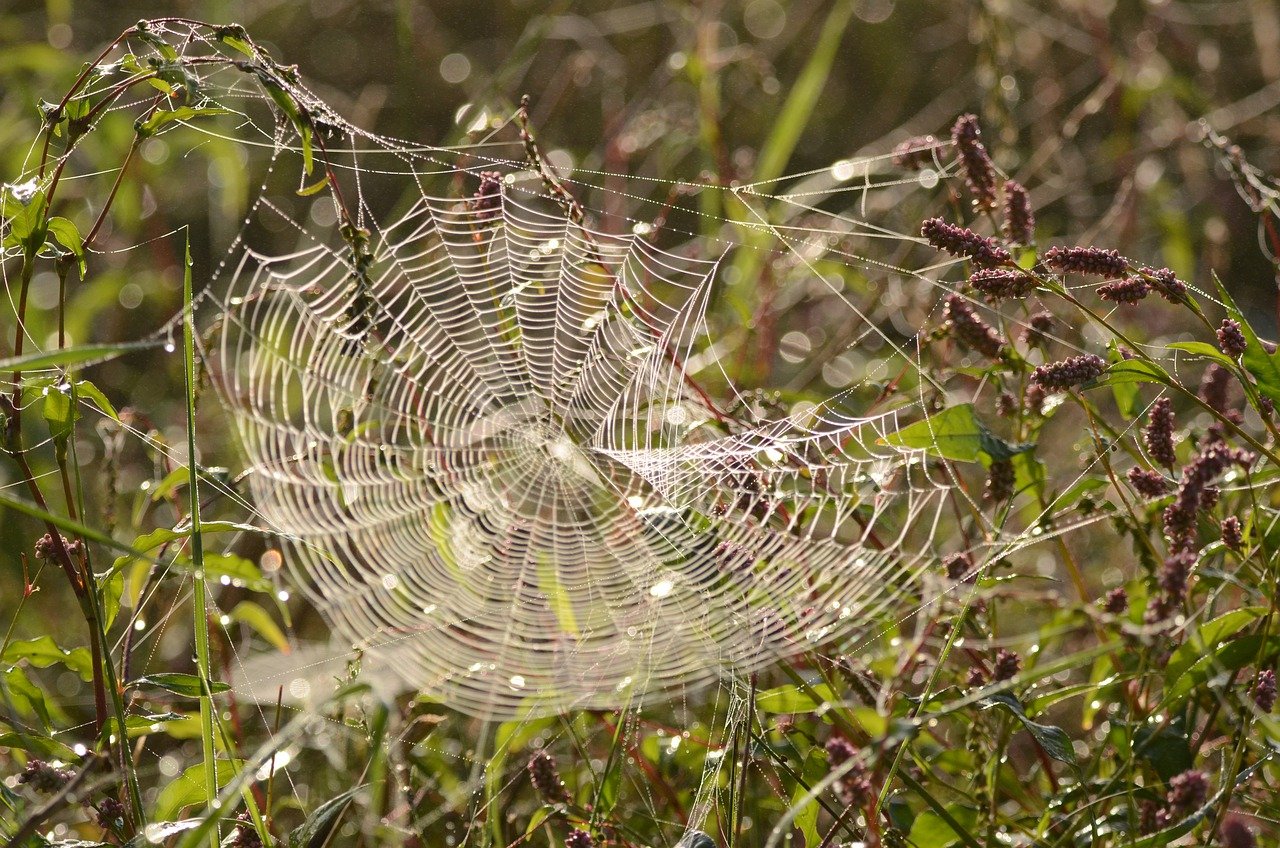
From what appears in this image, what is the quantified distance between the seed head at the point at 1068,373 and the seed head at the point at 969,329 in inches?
9.8

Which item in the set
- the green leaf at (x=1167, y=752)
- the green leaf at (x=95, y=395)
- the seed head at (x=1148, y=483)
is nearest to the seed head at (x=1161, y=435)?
the seed head at (x=1148, y=483)

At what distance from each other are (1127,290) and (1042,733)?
0.53 m

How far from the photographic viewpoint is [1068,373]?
56.4 inches

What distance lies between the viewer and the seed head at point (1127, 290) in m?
1.43

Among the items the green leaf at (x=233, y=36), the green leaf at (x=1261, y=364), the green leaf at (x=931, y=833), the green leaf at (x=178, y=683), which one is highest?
the green leaf at (x=233, y=36)

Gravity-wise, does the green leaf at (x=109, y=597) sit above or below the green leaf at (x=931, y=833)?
above

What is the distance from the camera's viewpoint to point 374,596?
8.25ft

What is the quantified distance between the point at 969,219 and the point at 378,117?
2989 millimetres

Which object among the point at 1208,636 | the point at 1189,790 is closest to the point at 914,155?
the point at 1208,636

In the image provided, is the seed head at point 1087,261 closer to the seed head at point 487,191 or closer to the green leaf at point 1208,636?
the green leaf at point 1208,636

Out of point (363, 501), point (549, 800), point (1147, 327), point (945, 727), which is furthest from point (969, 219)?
point (549, 800)

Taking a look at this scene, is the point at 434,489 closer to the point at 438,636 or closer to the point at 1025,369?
the point at 438,636

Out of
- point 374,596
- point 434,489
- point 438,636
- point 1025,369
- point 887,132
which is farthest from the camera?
point 887,132

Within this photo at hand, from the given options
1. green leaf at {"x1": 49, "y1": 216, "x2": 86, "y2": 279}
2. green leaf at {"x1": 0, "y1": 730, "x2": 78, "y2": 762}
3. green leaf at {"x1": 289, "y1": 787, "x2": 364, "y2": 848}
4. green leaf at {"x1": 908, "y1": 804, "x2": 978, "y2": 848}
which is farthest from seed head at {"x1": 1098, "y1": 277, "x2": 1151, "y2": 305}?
green leaf at {"x1": 0, "y1": 730, "x2": 78, "y2": 762}
